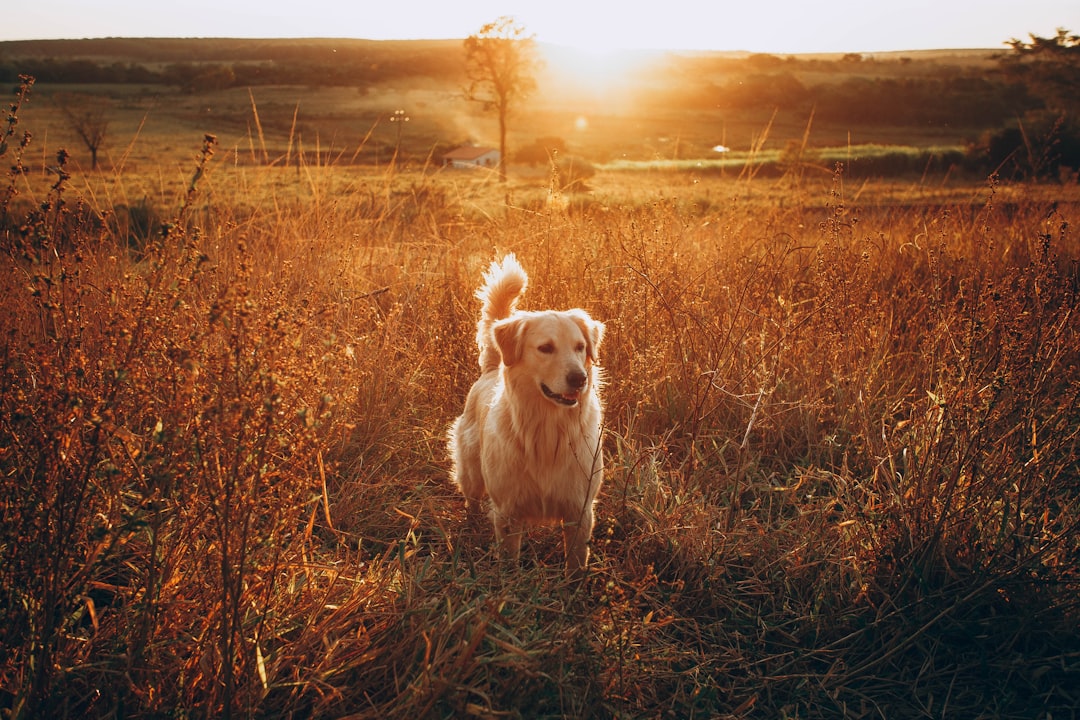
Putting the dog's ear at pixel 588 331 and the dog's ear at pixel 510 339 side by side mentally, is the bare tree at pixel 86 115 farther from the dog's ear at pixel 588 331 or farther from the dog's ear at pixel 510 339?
the dog's ear at pixel 588 331

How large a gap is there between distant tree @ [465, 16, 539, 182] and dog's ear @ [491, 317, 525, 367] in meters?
32.6

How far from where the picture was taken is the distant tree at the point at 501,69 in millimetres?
34031

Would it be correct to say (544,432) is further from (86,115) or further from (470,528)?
(86,115)

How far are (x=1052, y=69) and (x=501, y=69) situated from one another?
87.1 feet

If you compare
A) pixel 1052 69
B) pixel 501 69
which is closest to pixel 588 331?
pixel 1052 69

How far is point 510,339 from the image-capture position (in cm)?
295

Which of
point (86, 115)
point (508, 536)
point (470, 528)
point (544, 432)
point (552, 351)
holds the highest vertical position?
point (86, 115)

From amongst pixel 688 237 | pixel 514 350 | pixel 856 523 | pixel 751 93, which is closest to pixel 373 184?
pixel 688 237

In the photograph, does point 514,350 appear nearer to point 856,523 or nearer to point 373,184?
point 856,523

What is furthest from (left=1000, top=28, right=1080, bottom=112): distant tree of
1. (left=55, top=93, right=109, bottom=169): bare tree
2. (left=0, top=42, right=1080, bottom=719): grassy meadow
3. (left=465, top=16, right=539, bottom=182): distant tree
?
(left=465, top=16, right=539, bottom=182): distant tree

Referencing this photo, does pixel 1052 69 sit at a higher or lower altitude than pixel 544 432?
higher

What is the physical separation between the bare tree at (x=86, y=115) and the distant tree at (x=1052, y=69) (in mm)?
16052

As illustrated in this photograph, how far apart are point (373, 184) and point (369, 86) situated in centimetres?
3671

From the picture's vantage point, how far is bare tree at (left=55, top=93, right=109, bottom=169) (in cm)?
1318
